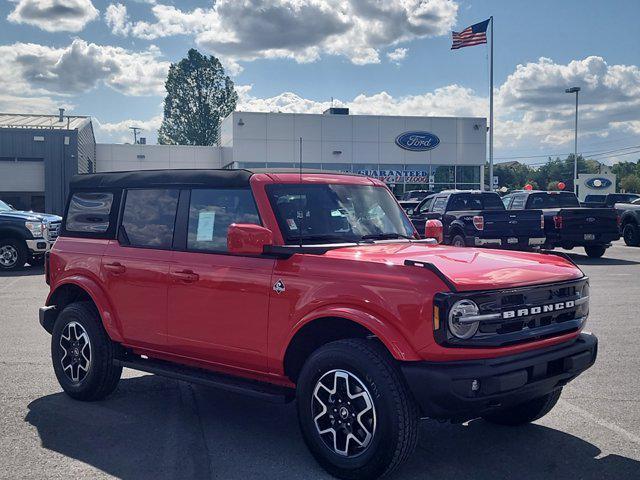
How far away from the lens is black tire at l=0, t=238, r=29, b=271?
55.4 feet

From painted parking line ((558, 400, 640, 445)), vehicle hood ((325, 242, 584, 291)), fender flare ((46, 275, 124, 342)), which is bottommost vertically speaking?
painted parking line ((558, 400, 640, 445))

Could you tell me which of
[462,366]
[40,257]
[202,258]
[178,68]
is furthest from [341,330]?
[178,68]

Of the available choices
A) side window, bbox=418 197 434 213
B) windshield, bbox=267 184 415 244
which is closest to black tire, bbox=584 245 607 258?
side window, bbox=418 197 434 213

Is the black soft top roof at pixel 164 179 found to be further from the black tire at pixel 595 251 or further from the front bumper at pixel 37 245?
the black tire at pixel 595 251

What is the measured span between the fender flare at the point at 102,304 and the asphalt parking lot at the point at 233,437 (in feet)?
2.05

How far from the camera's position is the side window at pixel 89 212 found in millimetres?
6230

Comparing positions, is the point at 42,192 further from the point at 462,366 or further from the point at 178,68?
the point at 462,366

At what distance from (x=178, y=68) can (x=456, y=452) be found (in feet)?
231

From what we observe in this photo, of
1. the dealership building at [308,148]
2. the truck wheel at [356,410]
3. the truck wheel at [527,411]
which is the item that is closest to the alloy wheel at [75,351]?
the truck wheel at [356,410]

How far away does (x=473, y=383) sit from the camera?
3.90m

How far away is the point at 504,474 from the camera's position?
436 centimetres

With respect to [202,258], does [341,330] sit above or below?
below

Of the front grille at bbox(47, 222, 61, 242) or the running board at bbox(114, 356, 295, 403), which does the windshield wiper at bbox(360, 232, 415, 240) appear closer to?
the running board at bbox(114, 356, 295, 403)

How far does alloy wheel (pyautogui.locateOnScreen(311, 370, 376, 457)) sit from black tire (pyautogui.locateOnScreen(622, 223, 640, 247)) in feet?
71.5
